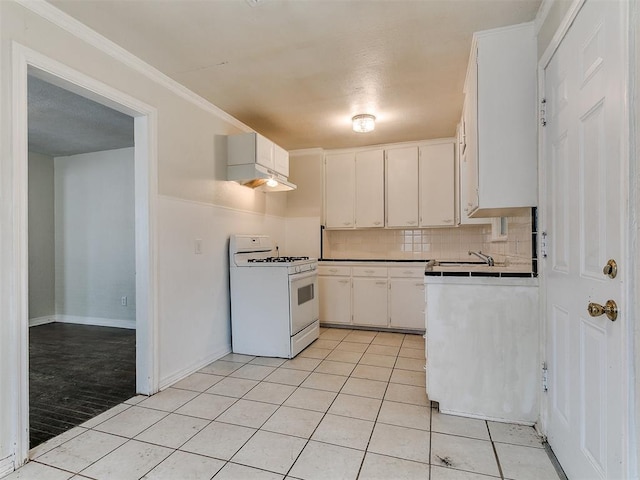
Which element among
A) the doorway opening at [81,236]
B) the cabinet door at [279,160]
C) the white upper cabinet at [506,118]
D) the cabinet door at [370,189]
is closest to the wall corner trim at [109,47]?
the cabinet door at [279,160]

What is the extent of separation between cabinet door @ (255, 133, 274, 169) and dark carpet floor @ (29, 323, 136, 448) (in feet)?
7.46

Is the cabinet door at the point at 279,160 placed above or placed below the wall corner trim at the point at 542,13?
below

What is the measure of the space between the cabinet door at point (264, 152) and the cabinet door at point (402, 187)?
171 cm

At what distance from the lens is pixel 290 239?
4.85 metres

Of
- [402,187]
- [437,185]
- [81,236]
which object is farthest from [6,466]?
[437,185]

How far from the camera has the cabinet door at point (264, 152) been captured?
3.34m

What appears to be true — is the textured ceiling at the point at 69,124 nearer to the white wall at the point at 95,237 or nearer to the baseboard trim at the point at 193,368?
the white wall at the point at 95,237

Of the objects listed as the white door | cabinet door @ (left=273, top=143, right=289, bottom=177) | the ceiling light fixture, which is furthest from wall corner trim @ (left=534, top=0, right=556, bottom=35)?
cabinet door @ (left=273, top=143, right=289, bottom=177)

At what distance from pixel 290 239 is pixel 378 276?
4.60ft

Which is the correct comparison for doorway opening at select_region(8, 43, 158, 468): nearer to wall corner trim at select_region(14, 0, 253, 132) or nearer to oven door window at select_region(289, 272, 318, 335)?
wall corner trim at select_region(14, 0, 253, 132)

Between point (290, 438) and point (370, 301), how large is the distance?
98.8 inches

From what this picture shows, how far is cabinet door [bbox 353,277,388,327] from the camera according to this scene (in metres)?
4.18

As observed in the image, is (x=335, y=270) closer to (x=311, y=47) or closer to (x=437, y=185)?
(x=437, y=185)

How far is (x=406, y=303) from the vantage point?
4.09m
